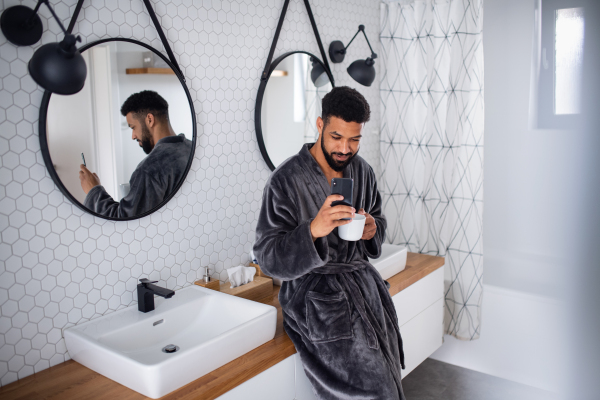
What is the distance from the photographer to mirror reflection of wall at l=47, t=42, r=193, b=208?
149 cm

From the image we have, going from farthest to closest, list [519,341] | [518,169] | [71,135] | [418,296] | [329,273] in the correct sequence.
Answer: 1. [519,341]
2. [518,169]
3. [418,296]
4. [329,273]
5. [71,135]

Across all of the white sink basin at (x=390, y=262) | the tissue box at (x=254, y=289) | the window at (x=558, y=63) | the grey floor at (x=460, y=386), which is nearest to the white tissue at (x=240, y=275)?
the tissue box at (x=254, y=289)

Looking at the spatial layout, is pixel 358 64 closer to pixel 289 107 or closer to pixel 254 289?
pixel 289 107

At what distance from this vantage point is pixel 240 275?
206 centimetres

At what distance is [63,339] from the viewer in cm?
156

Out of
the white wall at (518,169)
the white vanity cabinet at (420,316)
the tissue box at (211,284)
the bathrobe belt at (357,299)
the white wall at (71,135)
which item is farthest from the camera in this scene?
the white wall at (518,169)

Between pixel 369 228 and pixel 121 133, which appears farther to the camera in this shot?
pixel 369 228

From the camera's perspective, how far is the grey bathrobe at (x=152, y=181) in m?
1.62

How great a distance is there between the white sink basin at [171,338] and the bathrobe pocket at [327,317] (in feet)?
0.42

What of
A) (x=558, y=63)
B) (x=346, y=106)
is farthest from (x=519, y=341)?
(x=346, y=106)

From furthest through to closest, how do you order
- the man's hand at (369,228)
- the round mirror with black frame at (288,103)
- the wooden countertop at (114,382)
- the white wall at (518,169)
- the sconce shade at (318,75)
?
the white wall at (518,169)
the sconce shade at (318,75)
the round mirror with black frame at (288,103)
the man's hand at (369,228)
the wooden countertop at (114,382)

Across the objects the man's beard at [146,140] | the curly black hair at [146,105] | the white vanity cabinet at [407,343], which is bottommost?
the white vanity cabinet at [407,343]

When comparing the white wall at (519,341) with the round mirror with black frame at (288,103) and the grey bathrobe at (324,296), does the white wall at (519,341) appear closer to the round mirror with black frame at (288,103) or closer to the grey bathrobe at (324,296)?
the grey bathrobe at (324,296)

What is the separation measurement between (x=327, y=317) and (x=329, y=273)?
169mm
